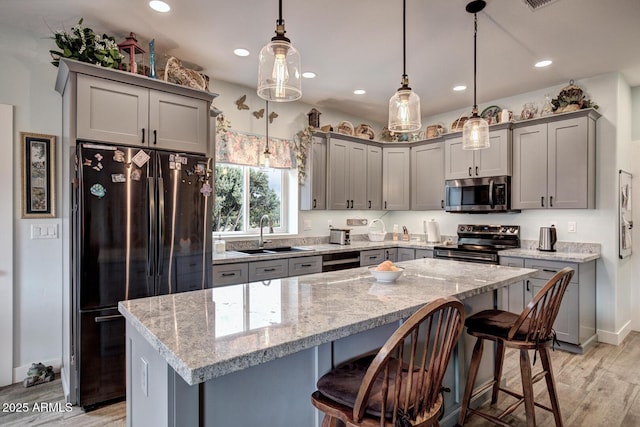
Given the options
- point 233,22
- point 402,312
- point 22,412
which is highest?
point 233,22

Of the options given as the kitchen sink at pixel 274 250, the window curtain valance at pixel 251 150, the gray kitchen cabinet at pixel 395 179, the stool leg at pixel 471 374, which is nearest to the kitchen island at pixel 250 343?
the stool leg at pixel 471 374

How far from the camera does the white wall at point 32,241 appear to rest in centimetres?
279

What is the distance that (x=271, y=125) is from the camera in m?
4.29

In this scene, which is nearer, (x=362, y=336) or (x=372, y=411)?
(x=372, y=411)

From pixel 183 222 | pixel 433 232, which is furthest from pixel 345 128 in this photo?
pixel 183 222

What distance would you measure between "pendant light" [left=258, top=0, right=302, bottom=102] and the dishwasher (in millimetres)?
2576

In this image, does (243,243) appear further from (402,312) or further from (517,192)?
(517,192)

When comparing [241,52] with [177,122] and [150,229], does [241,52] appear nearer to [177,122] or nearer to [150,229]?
[177,122]

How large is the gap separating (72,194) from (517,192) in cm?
441

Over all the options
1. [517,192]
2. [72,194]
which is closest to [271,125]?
[72,194]

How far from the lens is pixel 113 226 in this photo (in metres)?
2.52

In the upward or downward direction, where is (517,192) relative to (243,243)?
upward

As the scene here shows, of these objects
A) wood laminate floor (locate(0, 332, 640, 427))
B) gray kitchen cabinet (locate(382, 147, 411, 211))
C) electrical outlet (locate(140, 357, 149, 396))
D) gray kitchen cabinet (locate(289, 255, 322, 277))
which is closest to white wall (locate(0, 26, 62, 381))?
wood laminate floor (locate(0, 332, 640, 427))

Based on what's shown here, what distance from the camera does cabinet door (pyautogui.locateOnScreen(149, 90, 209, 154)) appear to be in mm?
2768
